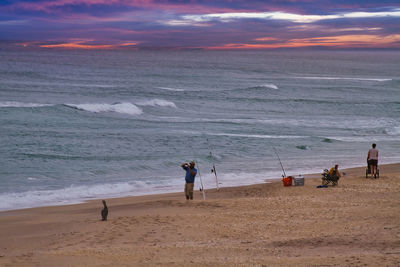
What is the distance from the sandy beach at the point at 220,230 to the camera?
8.74m

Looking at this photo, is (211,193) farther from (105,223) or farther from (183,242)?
(183,242)

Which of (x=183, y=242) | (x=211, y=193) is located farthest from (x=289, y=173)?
(x=183, y=242)

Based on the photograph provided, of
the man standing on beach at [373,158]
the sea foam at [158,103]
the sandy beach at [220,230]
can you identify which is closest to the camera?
the sandy beach at [220,230]

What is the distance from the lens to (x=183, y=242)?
10.0 metres

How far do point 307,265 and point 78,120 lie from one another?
82.0 feet

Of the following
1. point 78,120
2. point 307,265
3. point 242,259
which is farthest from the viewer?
point 78,120

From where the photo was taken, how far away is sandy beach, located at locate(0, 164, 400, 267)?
8742mm

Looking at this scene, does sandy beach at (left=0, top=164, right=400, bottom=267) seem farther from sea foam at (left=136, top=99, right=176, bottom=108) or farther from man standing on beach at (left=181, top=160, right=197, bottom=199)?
sea foam at (left=136, top=99, right=176, bottom=108)

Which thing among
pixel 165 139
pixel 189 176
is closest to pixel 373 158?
pixel 189 176

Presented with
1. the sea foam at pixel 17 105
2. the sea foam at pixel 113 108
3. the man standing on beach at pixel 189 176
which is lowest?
the man standing on beach at pixel 189 176

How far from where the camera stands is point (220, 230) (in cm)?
1088

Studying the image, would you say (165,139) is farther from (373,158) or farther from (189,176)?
(189,176)

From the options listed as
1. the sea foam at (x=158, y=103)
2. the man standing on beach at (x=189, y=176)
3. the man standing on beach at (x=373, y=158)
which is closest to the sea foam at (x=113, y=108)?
the sea foam at (x=158, y=103)

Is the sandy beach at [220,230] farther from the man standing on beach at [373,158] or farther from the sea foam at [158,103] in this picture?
the sea foam at [158,103]
